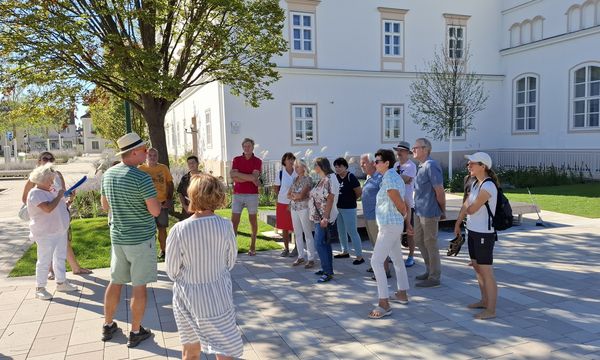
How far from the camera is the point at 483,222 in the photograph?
15.2 ft

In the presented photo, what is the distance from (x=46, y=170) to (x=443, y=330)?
481cm

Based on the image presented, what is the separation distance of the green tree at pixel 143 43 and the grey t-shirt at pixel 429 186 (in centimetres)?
496

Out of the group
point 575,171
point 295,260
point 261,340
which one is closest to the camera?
point 261,340

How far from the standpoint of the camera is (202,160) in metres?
23.7

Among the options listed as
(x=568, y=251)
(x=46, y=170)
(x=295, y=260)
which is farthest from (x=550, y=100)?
(x=46, y=170)

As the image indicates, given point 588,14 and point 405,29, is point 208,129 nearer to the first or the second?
point 405,29

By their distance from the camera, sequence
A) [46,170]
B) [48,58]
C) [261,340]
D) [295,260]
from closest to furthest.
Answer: [261,340] < [46,170] < [295,260] < [48,58]

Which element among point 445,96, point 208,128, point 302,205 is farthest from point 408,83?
point 302,205

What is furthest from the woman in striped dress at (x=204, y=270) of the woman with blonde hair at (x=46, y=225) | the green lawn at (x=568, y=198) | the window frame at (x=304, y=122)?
the window frame at (x=304, y=122)

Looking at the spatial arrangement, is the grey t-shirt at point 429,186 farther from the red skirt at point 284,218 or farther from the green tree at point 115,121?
the green tree at point 115,121

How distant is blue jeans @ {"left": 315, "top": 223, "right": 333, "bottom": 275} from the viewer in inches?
239

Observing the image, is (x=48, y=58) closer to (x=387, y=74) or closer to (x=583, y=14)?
(x=387, y=74)

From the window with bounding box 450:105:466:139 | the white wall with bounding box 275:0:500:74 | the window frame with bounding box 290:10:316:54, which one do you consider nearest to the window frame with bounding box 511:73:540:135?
the white wall with bounding box 275:0:500:74

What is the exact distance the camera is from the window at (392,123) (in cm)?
2269
